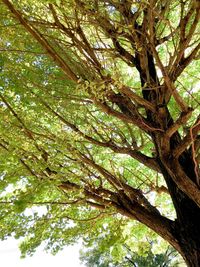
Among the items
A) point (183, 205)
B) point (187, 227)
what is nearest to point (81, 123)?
point (183, 205)

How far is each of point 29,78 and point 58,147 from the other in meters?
0.90

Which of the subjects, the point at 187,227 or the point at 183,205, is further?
the point at 183,205

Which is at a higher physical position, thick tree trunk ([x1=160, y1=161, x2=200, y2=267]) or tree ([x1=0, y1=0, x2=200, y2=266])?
tree ([x1=0, y1=0, x2=200, y2=266])

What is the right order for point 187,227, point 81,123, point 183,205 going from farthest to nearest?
1. point 81,123
2. point 183,205
3. point 187,227

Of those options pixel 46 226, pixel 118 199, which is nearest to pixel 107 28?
pixel 118 199

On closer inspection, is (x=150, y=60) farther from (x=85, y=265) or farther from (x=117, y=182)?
(x=85, y=265)

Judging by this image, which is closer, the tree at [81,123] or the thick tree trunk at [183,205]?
the tree at [81,123]

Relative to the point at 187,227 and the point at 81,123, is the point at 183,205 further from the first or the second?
the point at 81,123

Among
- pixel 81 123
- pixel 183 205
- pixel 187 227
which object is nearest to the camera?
pixel 187 227

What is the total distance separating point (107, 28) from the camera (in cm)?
271

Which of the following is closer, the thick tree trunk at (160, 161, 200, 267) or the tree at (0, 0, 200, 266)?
the tree at (0, 0, 200, 266)

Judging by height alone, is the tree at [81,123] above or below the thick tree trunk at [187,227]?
above

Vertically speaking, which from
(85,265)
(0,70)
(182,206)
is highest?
(85,265)

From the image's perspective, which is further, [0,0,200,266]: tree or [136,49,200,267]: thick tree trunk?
[136,49,200,267]: thick tree trunk
